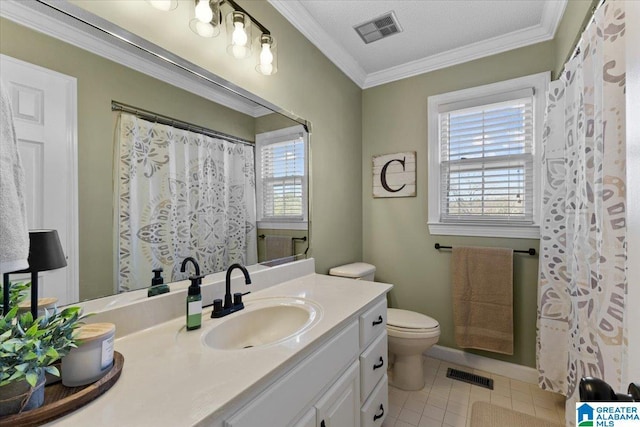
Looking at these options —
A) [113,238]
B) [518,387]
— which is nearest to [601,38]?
[113,238]

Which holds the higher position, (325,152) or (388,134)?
(388,134)

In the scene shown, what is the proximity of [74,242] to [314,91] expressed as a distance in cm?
168

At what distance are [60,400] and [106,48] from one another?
3.43ft

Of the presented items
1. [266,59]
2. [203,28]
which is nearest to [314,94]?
[266,59]

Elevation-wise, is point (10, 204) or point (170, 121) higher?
point (170, 121)

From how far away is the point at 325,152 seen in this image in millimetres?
2158

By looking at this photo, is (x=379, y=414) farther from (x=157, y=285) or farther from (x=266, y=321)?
(x=157, y=285)

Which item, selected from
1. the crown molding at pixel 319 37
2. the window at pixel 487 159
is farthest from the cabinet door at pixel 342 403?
the crown molding at pixel 319 37

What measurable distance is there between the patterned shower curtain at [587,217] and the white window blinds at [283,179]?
1404 millimetres

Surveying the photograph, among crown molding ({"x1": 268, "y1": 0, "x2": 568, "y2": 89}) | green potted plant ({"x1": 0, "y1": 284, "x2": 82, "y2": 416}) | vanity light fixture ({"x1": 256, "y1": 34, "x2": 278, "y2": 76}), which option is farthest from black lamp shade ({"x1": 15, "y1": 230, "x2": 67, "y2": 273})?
crown molding ({"x1": 268, "y1": 0, "x2": 568, "y2": 89})

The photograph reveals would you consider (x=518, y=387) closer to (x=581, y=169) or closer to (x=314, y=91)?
(x=581, y=169)

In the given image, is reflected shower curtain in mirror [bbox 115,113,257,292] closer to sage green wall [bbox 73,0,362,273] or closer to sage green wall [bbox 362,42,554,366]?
sage green wall [bbox 73,0,362,273]

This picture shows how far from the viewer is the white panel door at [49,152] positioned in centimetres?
79

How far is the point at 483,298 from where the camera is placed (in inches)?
83.4
